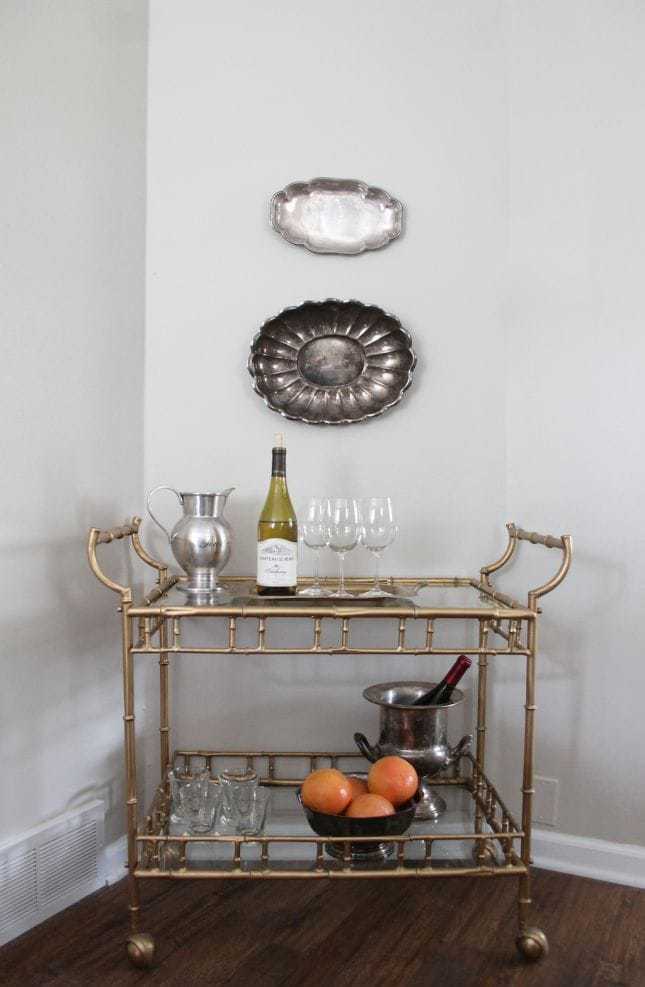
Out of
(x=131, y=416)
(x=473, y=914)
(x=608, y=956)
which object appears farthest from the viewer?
(x=131, y=416)

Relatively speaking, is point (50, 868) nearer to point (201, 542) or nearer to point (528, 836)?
point (201, 542)

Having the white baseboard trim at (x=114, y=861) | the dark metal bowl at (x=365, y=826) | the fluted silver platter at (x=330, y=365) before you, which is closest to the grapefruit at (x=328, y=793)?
the dark metal bowl at (x=365, y=826)

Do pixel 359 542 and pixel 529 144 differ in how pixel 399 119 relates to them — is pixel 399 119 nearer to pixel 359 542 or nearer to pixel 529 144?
pixel 529 144

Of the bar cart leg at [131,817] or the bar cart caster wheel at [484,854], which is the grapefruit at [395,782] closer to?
the bar cart caster wheel at [484,854]

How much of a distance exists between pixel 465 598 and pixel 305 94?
1.34m

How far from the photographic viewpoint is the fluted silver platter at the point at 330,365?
2045mm

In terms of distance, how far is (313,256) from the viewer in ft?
6.81

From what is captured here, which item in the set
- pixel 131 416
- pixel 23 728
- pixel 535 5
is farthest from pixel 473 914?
pixel 535 5

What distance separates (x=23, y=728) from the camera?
174cm

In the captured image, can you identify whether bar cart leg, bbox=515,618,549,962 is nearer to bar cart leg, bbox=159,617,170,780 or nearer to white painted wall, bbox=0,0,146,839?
bar cart leg, bbox=159,617,170,780

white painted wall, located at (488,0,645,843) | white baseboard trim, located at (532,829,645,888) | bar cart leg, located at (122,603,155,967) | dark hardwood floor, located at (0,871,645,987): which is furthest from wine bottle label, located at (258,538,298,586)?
white baseboard trim, located at (532,829,645,888)

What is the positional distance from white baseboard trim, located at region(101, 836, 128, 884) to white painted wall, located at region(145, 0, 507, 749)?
380mm

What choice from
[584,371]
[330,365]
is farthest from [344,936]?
[584,371]

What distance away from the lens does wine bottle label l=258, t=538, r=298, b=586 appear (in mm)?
1730
